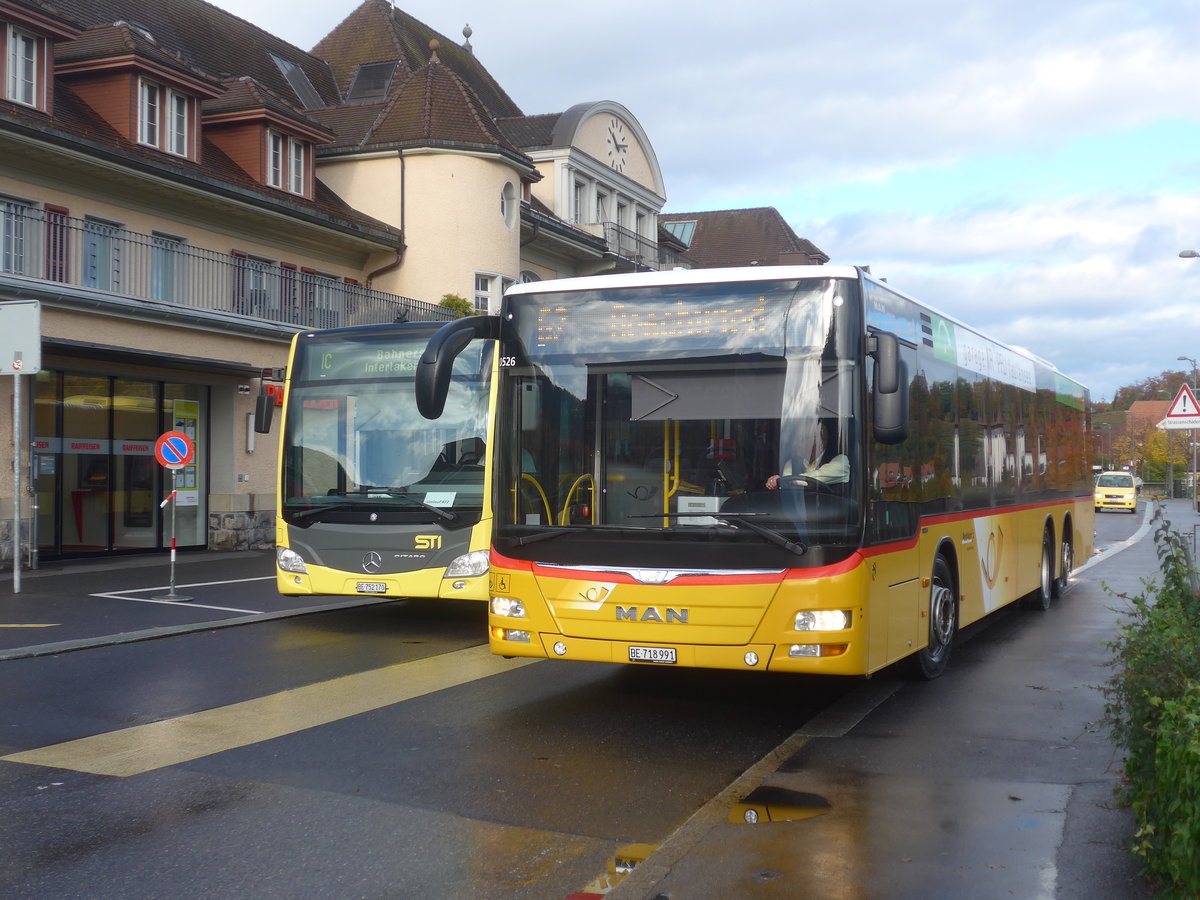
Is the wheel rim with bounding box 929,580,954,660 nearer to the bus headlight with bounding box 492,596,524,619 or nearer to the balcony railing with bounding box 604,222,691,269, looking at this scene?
the bus headlight with bounding box 492,596,524,619

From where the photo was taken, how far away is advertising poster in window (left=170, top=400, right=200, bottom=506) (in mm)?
23969

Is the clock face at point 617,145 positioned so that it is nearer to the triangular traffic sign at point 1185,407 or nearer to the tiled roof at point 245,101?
the tiled roof at point 245,101

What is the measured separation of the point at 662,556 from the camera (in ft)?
24.7

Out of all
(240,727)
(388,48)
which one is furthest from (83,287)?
(388,48)

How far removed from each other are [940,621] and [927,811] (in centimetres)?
403

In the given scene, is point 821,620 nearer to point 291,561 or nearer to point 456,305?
point 291,561

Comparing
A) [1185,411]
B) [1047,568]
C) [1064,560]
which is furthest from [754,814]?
[1185,411]

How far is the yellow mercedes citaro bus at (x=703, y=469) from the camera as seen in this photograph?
733cm

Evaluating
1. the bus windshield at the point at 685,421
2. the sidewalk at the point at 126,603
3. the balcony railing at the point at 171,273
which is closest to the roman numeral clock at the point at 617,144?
the balcony railing at the point at 171,273

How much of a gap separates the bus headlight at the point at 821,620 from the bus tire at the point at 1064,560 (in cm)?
930

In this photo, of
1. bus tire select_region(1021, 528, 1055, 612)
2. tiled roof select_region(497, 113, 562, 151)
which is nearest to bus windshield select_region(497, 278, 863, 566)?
bus tire select_region(1021, 528, 1055, 612)

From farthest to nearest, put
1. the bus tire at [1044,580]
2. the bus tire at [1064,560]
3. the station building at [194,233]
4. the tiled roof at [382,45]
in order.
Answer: the tiled roof at [382,45], the station building at [194,233], the bus tire at [1064,560], the bus tire at [1044,580]

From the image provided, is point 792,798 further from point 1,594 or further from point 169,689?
point 1,594

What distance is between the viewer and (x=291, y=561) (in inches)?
498
